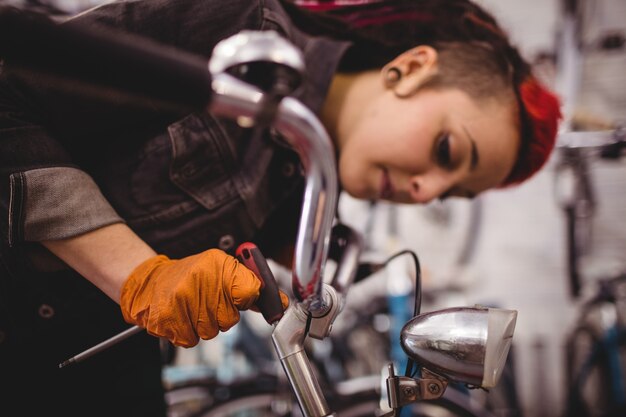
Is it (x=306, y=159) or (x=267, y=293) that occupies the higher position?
(x=306, y=159)

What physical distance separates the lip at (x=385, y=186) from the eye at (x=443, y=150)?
0.09 metres

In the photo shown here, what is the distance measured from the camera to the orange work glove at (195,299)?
38 cm

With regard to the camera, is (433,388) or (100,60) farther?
(433,388)

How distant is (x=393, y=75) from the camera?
677 mm

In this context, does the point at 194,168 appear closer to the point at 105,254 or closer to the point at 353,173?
the point at 105,254

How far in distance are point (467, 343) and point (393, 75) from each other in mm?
459

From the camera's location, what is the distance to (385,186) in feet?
2.37

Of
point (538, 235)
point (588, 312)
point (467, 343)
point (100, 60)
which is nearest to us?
point (100, 60)

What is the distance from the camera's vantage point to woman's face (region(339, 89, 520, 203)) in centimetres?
65

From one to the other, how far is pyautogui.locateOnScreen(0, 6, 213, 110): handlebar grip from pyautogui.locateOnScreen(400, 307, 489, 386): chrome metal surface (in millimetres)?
287

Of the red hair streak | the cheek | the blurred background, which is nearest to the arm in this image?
the cheek

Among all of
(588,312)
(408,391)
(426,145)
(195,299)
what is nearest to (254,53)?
(195,299)

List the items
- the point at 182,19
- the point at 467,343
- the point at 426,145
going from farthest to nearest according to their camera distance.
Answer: the point at 426,145 < the point at 182,19 < the point at 467,343

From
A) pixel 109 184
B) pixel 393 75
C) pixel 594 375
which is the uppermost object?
pixel 393 75
